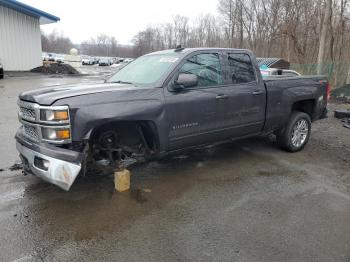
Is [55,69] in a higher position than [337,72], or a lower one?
higher

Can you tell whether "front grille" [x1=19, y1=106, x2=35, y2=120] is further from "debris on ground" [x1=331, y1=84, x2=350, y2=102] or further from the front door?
"debris on ground" [x1=331, y1=84, x2=350, y2=102]

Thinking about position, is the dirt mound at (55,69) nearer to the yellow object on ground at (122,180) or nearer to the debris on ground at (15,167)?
the debris on ground at (15,167)

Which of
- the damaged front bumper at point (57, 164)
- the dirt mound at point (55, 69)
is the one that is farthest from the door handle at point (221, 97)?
the dirt mound at point (55, 69)

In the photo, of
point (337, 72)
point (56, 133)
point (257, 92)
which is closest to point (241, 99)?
point (257, 92)

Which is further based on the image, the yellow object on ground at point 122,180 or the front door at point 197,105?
the front door at point 197,105

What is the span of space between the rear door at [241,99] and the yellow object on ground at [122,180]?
5.46ft

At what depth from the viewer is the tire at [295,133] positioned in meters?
6.01

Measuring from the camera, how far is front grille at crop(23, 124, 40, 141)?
12.2ft

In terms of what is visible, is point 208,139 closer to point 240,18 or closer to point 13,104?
point 13,104

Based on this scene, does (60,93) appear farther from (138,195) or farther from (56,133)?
(138,195)

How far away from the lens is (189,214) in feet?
12.3

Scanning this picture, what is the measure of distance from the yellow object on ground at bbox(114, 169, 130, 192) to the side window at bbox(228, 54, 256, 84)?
87.8 inches

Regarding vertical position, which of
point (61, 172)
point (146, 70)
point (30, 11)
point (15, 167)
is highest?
point (30, 11)

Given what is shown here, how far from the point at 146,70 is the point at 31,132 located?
1854 millimetres
